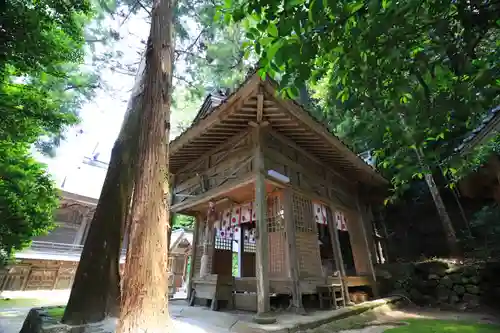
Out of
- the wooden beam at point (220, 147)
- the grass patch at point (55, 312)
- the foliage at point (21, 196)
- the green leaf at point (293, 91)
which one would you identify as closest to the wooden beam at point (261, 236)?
the wooden beam at point (220, 147)

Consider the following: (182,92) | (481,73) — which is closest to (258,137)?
(481,73)

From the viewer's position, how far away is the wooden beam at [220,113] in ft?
17.3

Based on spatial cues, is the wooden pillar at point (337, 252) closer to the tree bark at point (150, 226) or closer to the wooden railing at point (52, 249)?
the tree bark at point (150, 226)

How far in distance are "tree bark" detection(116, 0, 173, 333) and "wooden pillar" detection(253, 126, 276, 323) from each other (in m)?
2.66

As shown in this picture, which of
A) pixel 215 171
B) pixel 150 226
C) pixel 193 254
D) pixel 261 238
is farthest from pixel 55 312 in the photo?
pixel 215 171

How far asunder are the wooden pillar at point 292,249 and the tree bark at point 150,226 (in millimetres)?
3709

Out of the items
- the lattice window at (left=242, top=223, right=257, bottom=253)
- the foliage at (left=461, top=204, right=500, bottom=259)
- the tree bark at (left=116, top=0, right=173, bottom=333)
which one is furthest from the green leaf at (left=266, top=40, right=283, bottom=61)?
the foliage at (left=461, top=204, right=500, bottom=259)

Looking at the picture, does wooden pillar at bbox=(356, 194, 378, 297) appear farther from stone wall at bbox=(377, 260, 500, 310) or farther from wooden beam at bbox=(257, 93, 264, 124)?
wooden beam at bbox=(257, 93, 264, 124)

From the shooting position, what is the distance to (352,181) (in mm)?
10203

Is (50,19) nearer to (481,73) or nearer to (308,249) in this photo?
(481,73)

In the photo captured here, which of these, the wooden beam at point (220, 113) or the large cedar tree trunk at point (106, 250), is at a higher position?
the wooden beam at point (220, 113)

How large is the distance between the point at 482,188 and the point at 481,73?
8.34 metres

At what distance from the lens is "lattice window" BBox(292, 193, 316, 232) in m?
6.70

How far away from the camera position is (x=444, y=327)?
220 inches
